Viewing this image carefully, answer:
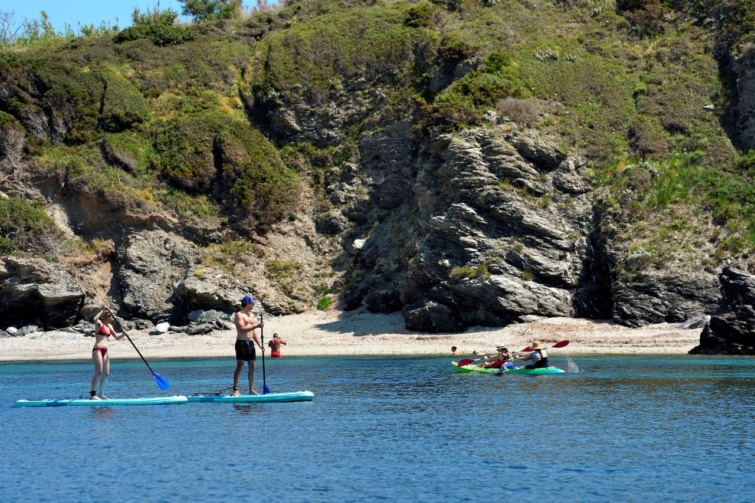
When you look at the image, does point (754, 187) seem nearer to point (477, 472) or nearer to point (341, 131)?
point (341, 131)

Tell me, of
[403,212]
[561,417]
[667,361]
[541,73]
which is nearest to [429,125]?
[403,212]

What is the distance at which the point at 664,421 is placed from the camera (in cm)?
1906

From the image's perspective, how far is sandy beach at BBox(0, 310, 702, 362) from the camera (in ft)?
130

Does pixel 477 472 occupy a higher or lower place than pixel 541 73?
lower

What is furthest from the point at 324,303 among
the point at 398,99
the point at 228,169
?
the point at 398,99

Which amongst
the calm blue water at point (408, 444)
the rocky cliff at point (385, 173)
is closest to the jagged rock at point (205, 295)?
the rocky cliff at point (385, 173)

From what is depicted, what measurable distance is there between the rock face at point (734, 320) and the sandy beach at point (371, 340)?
1.71m

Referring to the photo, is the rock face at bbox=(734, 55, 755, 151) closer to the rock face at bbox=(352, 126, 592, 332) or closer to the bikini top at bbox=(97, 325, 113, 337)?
the rock face at bbox=(352, 126, 592, 332)

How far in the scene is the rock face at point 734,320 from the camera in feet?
113

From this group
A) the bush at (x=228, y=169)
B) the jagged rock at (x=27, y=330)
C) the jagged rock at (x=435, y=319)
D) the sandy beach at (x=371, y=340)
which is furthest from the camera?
the bush at (x=228, y=169)

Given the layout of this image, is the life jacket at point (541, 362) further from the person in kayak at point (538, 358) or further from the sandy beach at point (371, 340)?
the sandy beach at point (371, 340)

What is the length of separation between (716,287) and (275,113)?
1274 inches

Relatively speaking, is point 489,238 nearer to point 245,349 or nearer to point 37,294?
point 37,294

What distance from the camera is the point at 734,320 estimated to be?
115ft
